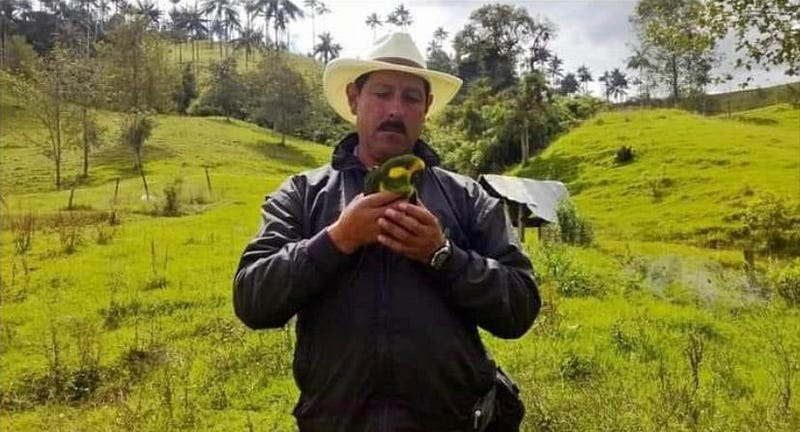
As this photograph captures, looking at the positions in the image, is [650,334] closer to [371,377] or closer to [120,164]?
[371,377]

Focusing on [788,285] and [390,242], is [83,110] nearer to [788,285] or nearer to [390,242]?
[788,285]

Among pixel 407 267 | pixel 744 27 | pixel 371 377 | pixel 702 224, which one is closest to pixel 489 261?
pixel 407 267

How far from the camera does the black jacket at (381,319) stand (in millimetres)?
2131

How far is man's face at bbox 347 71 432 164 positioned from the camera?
2.45 metres

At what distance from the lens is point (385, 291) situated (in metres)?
2.21

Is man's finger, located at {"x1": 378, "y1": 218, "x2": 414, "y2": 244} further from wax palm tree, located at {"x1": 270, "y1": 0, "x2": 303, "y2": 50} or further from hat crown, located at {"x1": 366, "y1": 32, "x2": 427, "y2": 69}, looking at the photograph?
wax palm tree, located at {"x1": 270, "y1": 0, "x2": 303, "y2": 50}

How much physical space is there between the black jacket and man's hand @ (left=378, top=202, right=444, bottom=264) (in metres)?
0.13

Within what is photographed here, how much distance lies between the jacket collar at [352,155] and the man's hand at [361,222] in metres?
0.44

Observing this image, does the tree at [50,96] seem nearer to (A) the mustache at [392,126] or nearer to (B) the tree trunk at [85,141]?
(B) the tree trunk at [85,141]

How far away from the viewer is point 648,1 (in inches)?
2024

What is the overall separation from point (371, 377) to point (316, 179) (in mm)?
699

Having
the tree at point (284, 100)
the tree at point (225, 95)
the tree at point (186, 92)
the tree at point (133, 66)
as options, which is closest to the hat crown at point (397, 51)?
the tree at point (133, 66)

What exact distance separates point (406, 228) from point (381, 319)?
332 millimetres

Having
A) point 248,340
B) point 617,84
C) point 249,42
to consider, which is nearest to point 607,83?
point 617,84
